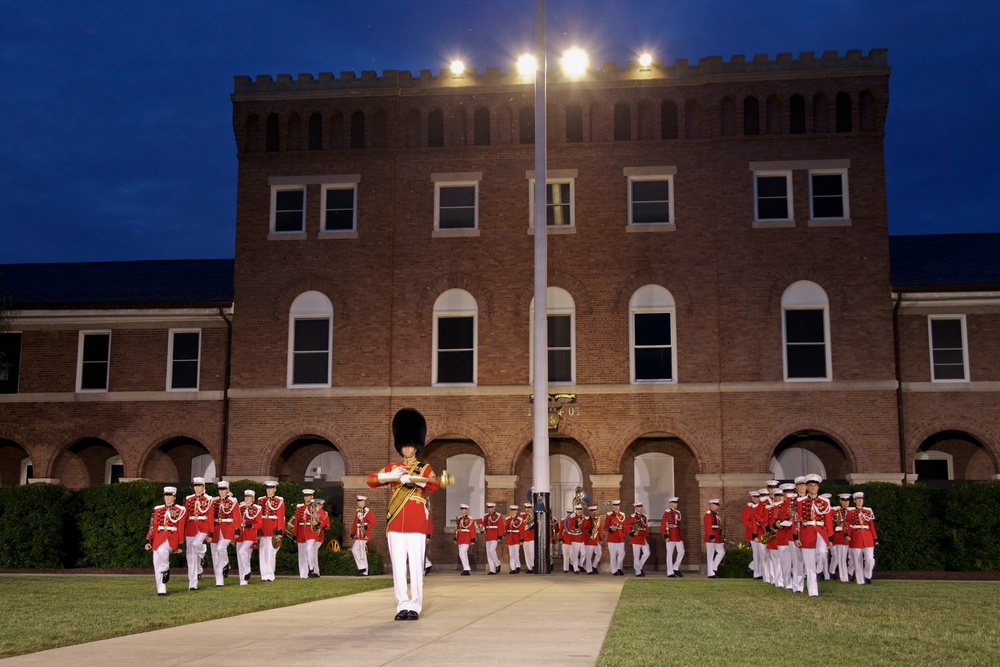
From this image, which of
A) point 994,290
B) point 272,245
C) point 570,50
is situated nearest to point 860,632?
point 570,50

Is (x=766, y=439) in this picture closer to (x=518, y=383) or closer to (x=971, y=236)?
(x=518, y=383)

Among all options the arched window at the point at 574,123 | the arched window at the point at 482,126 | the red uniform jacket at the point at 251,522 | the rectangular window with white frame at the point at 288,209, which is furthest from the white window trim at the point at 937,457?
the red uniform jacket at the point at 251,522

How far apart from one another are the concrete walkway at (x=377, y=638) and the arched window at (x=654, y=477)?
617 inches

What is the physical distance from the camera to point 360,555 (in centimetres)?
2705

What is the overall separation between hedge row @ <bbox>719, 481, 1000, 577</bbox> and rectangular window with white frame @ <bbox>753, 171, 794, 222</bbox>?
8375mm

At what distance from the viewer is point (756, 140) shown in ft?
100

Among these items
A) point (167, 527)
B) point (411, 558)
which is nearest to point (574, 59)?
point (167, 527)

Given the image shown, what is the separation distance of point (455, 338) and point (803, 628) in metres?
19.2

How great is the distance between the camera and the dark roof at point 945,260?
30688mm

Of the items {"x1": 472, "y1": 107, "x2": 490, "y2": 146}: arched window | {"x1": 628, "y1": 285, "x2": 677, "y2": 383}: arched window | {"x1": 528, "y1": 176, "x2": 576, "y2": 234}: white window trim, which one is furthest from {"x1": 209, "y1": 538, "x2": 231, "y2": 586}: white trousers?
{"x1": 472, "y1": 107, "x2": 490, "y2": 146}: arched window

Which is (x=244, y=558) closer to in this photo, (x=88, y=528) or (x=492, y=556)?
(x=88, y=528)

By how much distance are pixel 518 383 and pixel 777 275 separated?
736 cm

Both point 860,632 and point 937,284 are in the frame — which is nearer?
point 860,632

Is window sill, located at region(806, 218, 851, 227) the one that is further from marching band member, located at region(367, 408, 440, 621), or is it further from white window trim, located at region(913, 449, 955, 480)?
marching band member, located at region(367, 408, 440, 621)
